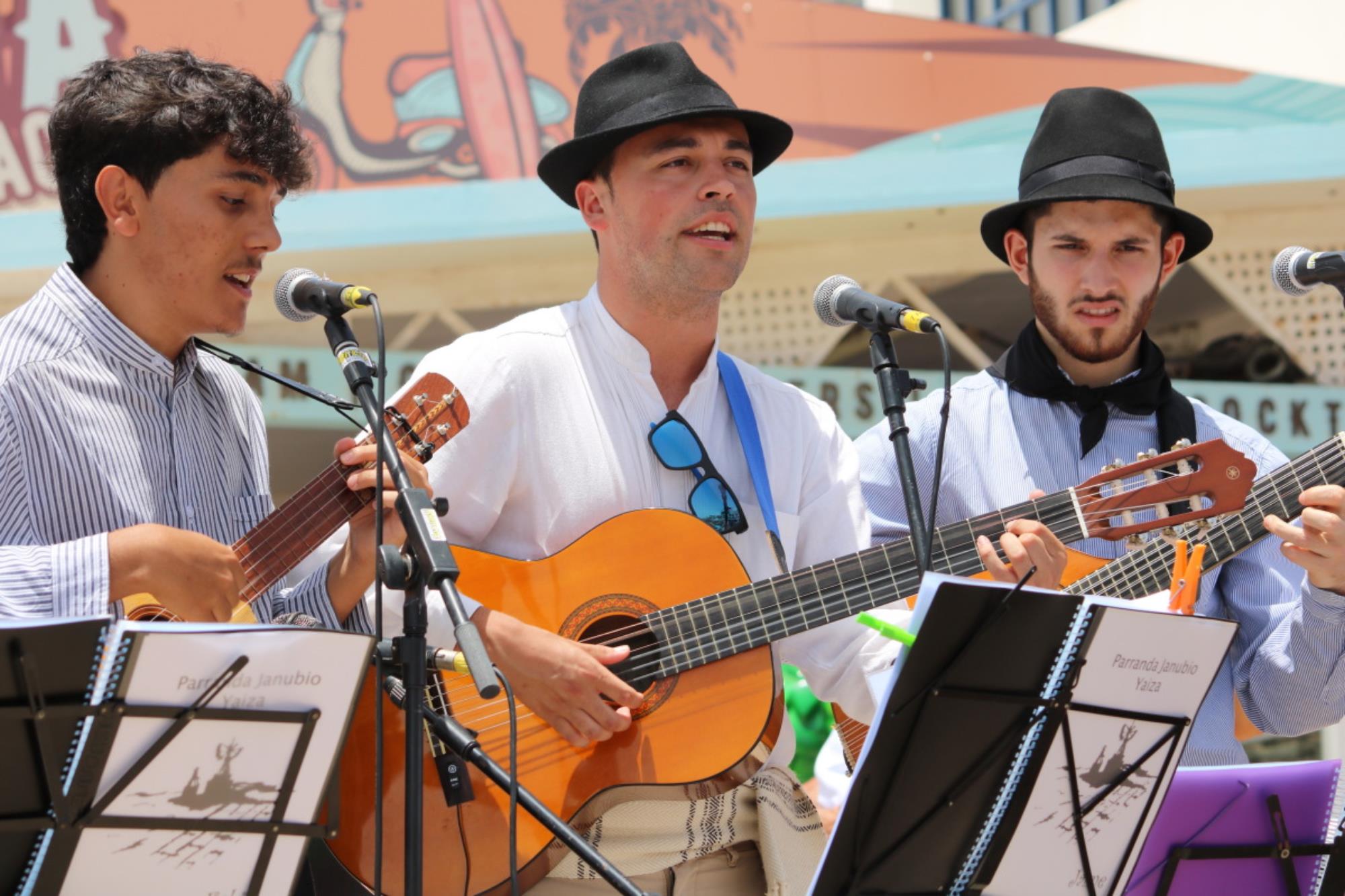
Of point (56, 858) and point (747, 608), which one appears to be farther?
Answer: point (747, 608)

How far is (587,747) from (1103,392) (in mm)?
1877

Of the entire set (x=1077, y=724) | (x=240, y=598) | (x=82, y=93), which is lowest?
(x=1077, y=724)

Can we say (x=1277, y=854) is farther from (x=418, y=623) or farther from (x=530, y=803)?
(x=418, y=623)

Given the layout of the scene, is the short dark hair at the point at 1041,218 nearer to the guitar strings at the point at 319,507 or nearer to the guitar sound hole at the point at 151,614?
the guitar strings at the point at 319,507

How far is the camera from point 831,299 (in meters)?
3.57

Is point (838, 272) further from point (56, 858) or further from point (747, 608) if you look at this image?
point (56, 858)

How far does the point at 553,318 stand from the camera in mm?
3959

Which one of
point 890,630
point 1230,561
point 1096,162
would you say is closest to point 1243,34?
point 1096,162

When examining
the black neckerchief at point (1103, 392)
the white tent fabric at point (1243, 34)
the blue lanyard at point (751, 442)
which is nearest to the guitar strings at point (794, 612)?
the blue lanyard at point (751, 442)

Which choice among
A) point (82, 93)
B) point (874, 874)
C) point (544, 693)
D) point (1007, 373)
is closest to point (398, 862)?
point (544, 693)

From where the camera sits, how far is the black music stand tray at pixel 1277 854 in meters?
3.05

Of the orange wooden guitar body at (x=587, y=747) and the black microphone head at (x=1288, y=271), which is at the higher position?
the black microphone head at (x=1288, y=271)

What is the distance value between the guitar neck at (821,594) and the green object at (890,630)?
1118mm

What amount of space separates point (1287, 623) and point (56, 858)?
Answer: 10.3 ft
